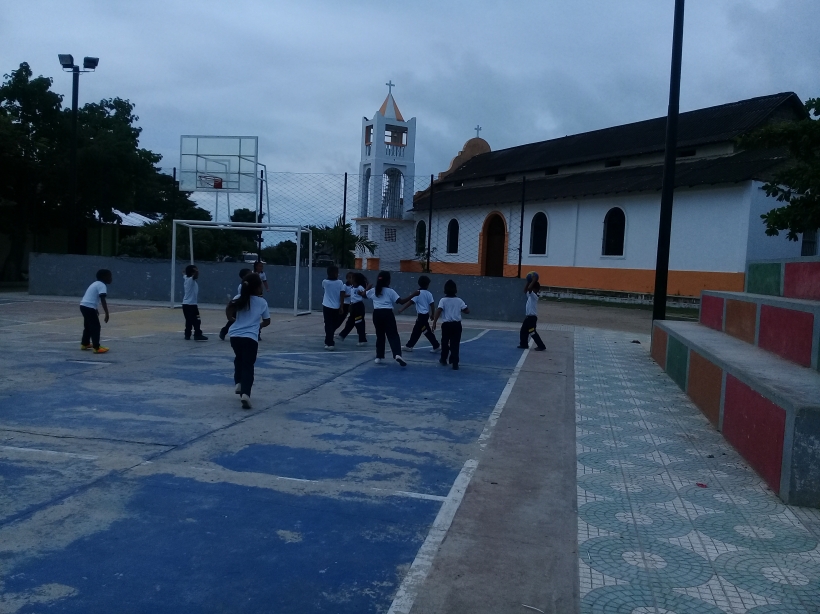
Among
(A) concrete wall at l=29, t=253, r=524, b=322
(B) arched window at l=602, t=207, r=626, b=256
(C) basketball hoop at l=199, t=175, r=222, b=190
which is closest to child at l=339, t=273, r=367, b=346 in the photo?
(A) concrete wall at l=29, t=253, r=524, b=322

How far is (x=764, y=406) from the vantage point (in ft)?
20.5

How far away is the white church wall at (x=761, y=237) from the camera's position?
27.4m

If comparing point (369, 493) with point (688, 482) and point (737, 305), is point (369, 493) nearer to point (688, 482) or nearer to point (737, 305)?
point (688, 482)

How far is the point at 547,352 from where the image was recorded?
1487 cm

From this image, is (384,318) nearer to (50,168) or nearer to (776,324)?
(776,324)

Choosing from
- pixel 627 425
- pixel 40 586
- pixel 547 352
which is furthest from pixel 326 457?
pixel 547 352

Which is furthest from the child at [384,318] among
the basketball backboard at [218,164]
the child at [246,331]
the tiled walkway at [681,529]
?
the basketball backboard at [218,164]

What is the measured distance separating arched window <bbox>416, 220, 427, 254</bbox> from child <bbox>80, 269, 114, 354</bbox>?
28.6 metres

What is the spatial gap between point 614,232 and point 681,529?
101 feet

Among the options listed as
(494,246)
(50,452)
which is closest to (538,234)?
(494,246)

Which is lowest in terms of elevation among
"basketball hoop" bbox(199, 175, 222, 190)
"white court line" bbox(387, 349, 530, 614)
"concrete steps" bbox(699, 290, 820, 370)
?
"white court line" bbox(387, 349, 530, 614)

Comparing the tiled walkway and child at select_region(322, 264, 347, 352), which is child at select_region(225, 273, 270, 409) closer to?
the tiled walkway

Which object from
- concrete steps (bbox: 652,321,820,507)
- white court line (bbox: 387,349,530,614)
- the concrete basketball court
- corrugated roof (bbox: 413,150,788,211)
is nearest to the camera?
white court line (bbox: 387,349,530,614)

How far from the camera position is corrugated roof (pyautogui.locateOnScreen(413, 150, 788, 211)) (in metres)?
27.7
